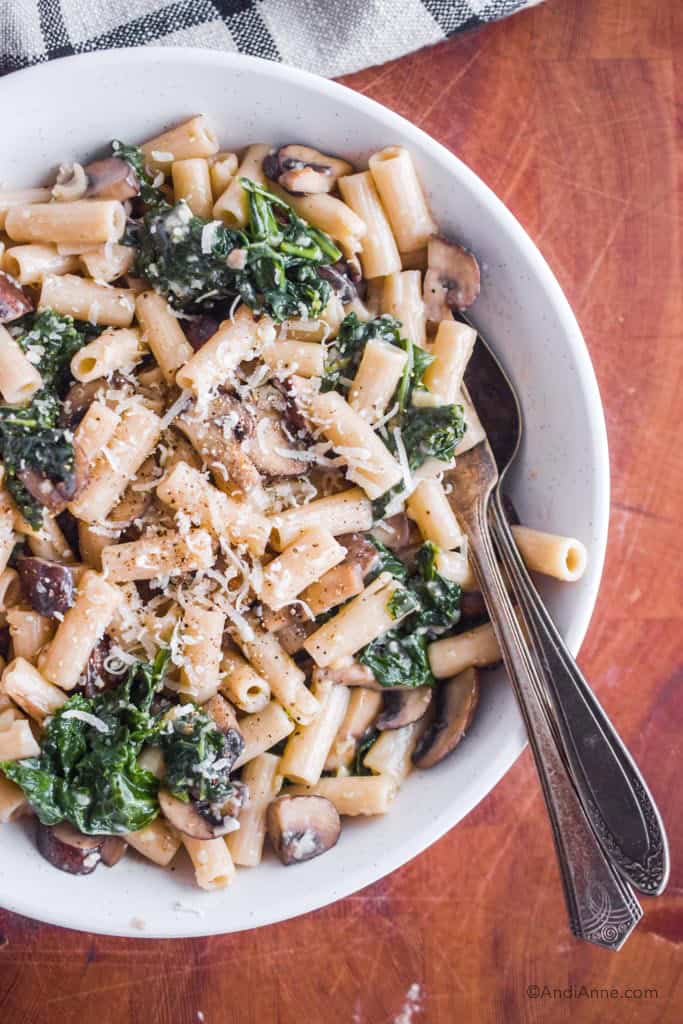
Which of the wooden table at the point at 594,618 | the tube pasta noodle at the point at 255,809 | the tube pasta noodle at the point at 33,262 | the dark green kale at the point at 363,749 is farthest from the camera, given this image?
the wooden table at the point at 594,618

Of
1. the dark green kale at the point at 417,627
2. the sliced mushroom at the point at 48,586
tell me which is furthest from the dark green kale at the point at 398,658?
the sliced mushroom at the point at 48,586

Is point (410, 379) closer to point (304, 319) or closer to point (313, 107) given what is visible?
point (304, 319)

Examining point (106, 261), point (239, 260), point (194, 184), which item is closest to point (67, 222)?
point (106, 261)

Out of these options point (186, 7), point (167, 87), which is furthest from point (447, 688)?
point (186, 7)

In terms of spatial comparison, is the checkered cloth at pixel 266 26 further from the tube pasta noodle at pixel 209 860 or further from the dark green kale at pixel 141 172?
the tube pasta noodle at pixel 209 860

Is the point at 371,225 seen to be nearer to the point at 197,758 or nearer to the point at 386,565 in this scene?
the point at 386,565

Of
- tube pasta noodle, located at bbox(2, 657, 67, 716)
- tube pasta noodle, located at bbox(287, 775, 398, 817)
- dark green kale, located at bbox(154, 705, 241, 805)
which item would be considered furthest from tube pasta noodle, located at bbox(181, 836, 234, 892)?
tube pasta noodle, located at bbox(2, 657, 67, 716)
